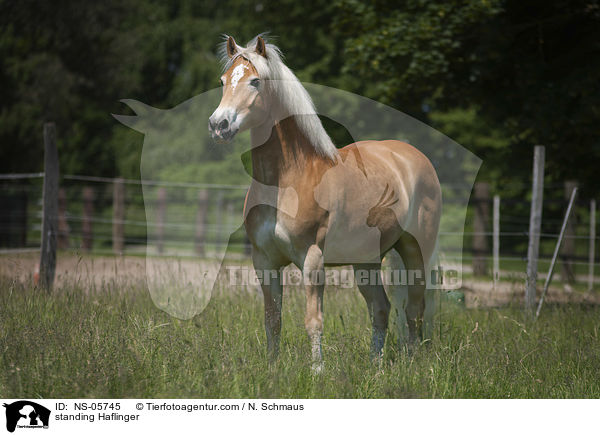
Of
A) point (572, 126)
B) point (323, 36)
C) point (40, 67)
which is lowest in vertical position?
point (572, 126)

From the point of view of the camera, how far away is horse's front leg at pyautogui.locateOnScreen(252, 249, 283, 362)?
12.3 ft

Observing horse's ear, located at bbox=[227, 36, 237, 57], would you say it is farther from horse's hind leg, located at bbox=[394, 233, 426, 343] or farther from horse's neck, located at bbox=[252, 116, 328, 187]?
horse's hind leg, located at bbox=[394, 233, 426, 343]

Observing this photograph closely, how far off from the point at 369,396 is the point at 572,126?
584 cm

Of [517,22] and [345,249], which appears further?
[517,22]

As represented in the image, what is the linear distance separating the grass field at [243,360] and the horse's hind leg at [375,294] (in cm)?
11

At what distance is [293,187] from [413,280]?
156cm

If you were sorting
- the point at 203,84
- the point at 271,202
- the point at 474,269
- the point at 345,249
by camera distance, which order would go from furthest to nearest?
the point at 203,84 < the point at 474,269 < the point at 345,249 < the point at 271,202

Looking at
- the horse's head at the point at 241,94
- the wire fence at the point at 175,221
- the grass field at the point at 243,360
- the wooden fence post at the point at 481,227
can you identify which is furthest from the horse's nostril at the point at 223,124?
the wooden fence post at the point at 481,227

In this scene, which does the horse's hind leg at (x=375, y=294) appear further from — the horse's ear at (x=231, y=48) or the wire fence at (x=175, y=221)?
the wire fence at (x=175, y=221)

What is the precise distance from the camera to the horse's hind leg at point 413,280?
183 inches

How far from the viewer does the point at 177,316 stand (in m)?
4.69

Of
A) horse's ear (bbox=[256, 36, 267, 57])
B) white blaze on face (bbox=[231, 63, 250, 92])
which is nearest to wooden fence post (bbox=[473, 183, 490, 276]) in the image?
horse's ear (bbox=[256, 36, 267, 57])

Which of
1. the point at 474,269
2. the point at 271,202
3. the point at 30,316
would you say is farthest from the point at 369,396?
the point at 474,269
